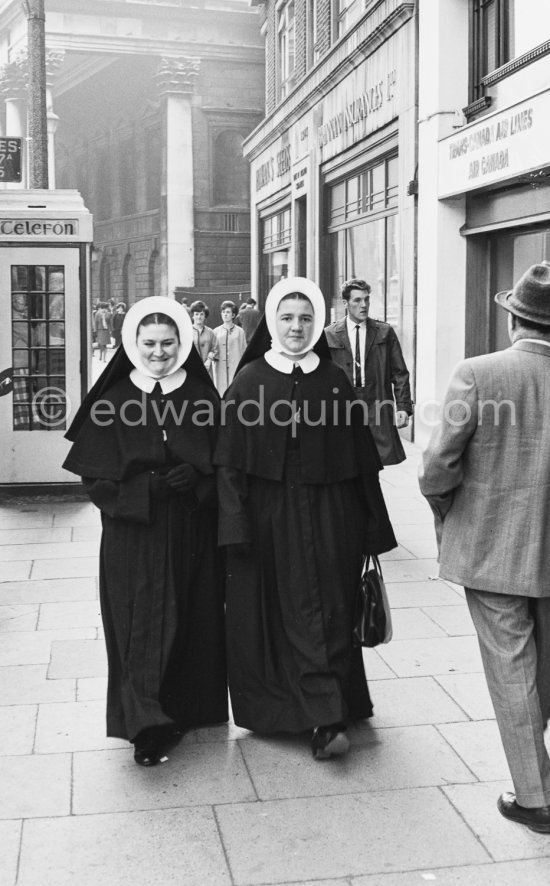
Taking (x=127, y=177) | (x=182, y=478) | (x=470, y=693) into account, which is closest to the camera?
(x=182, y=478)

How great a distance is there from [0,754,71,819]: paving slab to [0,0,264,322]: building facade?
37556 millimetres

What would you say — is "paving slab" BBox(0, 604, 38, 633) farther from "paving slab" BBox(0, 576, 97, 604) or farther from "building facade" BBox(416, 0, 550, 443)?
"building facade" BBox(416, 0, 550, 443)

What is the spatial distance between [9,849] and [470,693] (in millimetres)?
2297

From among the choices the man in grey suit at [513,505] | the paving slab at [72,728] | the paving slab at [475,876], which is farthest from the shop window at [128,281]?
the paving slab at [475,876]

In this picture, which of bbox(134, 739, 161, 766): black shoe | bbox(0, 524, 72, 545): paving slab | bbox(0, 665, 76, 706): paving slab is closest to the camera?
bbox(134, 739, 161, 766): black shoe

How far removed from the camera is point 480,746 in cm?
459

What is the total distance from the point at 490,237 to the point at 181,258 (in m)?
32.7

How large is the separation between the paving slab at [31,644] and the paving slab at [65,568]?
52.8 inches

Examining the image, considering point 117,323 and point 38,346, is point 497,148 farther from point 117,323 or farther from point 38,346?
point 117,323

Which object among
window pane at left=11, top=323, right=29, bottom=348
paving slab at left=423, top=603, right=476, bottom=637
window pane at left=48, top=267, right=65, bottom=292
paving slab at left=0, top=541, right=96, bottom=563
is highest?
window pane at left=48, top=267, right=65, bottom=292

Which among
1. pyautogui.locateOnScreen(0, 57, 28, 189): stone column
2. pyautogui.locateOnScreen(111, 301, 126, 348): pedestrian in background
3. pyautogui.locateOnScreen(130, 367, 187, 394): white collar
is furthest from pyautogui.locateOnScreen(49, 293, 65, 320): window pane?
pyautogui.locateOnScreen(0, 57, 28, 189): stone column

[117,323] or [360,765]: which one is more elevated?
[117,323]

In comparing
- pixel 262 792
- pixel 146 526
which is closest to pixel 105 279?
pixel 146 526

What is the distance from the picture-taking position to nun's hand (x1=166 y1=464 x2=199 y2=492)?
4.55 metres
